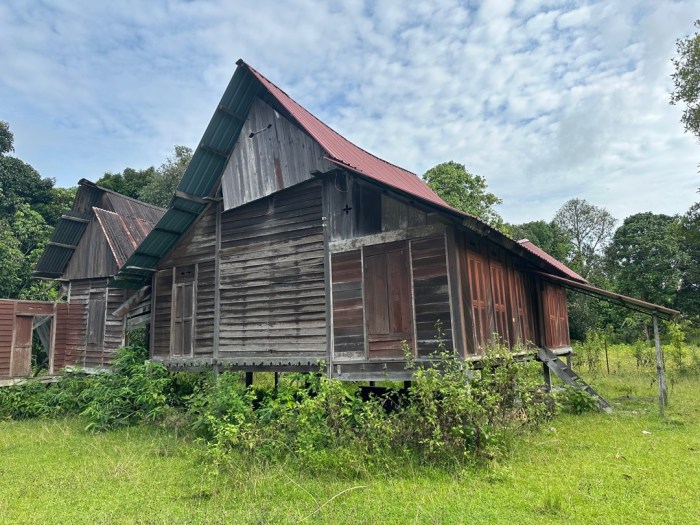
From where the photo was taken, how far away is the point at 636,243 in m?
31.8

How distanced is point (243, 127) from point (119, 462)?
7.20m

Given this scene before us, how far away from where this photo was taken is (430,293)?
832cm

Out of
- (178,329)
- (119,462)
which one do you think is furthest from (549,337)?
(119,462)

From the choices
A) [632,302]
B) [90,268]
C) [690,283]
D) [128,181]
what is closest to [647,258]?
[690,283]

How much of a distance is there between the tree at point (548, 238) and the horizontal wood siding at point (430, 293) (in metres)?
30.9

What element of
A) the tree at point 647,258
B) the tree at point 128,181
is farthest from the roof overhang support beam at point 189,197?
the tree at point 647,258

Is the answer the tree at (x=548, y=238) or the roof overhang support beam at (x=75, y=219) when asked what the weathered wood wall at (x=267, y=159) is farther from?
the tree at (x=548, y=238)

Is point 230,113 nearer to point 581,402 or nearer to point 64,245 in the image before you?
point 64,245

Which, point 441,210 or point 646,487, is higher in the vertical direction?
point 441,210

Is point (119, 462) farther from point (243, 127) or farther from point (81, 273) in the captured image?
point (81, 273)

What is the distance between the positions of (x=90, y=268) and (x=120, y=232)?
1499mm

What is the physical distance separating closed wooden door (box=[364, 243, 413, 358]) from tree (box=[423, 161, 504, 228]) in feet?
58.0

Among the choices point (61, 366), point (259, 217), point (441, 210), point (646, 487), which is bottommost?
point (646, 487)

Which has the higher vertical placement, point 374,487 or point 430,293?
point 430,293
